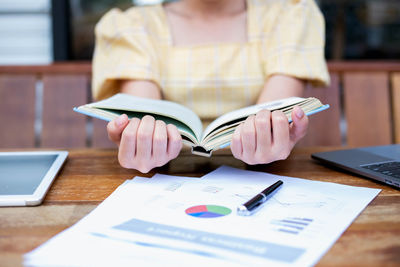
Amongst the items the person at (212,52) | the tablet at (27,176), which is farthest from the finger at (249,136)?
the person at (212,52)

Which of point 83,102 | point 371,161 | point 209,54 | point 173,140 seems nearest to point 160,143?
point 173,140

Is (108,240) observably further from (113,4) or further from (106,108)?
(113,4)

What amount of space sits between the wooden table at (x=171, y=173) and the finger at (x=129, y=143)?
0.13ft

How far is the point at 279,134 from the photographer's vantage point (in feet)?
1.71

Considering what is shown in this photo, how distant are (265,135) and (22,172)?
37 centimetres

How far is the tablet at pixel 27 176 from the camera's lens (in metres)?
0.47

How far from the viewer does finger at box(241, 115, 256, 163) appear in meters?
0.52

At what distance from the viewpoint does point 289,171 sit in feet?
2.03

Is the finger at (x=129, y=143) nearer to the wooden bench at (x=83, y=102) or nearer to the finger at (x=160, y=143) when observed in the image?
the finger at (x=160, y=143)

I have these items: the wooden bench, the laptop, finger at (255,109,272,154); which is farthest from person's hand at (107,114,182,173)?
the wooden bench

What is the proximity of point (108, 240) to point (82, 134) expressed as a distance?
1058 mm

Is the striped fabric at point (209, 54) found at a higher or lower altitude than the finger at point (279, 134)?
higher

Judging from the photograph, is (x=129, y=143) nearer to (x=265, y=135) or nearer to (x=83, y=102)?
(x=265, y=135)

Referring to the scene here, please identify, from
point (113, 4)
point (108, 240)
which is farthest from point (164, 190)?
point (113, 4)
